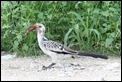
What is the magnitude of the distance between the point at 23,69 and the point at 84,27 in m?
1.25

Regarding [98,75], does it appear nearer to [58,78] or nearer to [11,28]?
[58,78]

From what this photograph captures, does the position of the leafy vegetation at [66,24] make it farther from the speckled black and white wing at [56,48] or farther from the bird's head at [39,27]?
the speckled black and white wing at [56,48]

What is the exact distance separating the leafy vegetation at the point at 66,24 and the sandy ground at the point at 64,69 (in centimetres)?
25

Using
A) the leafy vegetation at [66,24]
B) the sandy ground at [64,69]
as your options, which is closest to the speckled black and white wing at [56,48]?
the sandy ground at [64,69]

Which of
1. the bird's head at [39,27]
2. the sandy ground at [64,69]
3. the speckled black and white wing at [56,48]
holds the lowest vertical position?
the sandy ground at [64,69]

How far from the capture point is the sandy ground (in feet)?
17.9

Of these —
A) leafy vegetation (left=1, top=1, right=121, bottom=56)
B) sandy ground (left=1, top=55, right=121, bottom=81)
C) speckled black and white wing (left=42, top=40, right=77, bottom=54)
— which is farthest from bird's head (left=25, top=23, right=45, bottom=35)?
leafy vegetation (left=1, top=1, right=121, bottom=56)

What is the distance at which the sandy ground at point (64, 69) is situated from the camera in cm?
545

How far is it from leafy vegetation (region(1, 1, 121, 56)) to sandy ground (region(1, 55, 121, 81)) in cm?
25

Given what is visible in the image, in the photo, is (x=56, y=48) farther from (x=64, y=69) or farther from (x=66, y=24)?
(x=66, y=24)

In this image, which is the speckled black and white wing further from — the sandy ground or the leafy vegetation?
the leafy vegetation

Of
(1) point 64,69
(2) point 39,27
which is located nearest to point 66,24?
(2) point 39,27

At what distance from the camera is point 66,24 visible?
7.03 meters

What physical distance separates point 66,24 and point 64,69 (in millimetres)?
1273
